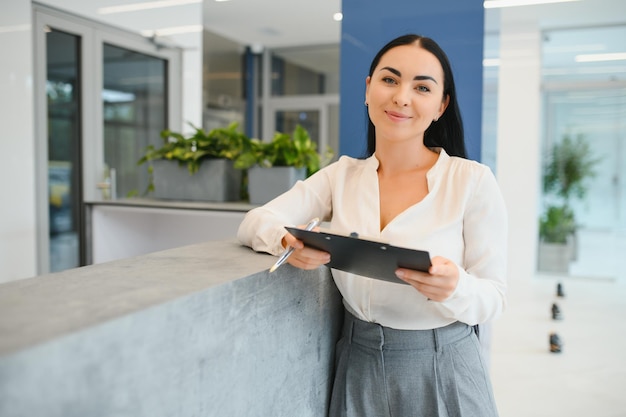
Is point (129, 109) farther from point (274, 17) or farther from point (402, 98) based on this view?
point (402, 98)

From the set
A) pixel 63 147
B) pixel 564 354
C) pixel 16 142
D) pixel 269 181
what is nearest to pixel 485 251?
pixel 269 181

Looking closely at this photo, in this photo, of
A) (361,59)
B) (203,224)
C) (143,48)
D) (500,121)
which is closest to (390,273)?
(361,59)

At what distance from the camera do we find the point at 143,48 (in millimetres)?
5059

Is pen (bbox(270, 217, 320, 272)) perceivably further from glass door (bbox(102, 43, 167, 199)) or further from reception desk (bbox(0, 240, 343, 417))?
glass door (bbox(102, 43, 167, 199))

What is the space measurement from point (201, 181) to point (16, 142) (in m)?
1.74

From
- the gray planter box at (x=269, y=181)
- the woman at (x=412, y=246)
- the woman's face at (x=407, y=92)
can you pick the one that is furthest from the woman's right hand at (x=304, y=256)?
the gray planter box at (x=269, y=181)

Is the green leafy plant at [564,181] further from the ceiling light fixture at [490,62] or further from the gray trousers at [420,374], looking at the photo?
the gray trousers at [420,374]

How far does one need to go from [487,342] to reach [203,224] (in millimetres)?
1661

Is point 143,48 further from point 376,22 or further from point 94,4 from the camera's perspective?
point 376,22

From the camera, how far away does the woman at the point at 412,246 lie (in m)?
1.36

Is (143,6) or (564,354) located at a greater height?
(143,6)

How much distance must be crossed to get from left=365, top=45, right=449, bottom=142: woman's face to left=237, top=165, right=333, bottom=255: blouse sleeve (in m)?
0.26

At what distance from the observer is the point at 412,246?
4.46 feet

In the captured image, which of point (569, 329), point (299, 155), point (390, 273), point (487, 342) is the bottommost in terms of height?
point (569, 329)
